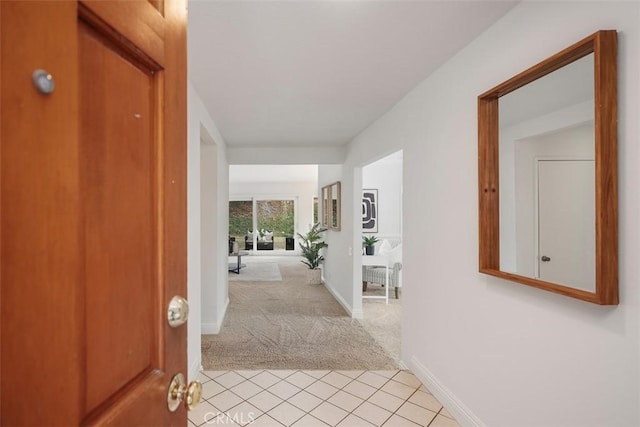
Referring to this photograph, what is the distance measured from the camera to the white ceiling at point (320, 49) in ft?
4.59

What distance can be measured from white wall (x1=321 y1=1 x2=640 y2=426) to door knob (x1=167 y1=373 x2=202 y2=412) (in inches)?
50.0

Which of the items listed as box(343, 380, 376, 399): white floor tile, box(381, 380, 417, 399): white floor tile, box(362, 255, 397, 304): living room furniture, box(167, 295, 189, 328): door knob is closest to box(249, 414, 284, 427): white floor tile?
box(343, 380, 376, 399): white floor tile

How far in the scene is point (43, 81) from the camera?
0.41m

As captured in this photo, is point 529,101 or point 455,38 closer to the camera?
point 529,101

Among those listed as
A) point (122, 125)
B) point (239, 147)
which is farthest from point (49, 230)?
point (239, 147)

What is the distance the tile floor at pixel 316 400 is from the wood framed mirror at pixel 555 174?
1058 mm

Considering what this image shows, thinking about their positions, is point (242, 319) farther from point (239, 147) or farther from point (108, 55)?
point (108, 55)

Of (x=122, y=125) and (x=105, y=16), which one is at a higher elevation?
(x=105, y=16)

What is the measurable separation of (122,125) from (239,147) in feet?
13.2

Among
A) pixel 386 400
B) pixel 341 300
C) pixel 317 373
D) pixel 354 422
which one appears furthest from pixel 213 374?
pixel 341 300

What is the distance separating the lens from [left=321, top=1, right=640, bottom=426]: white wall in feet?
3.19

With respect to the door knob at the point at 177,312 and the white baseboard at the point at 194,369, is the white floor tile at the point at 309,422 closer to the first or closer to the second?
the white baseboard at the point at 194,369

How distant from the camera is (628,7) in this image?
97cm

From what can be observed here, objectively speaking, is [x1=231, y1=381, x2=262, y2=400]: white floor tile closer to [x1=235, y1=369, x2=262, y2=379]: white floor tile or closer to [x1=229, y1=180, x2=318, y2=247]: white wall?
[x1=235, y1=369, x2=262, y2=379]: white floor tile
